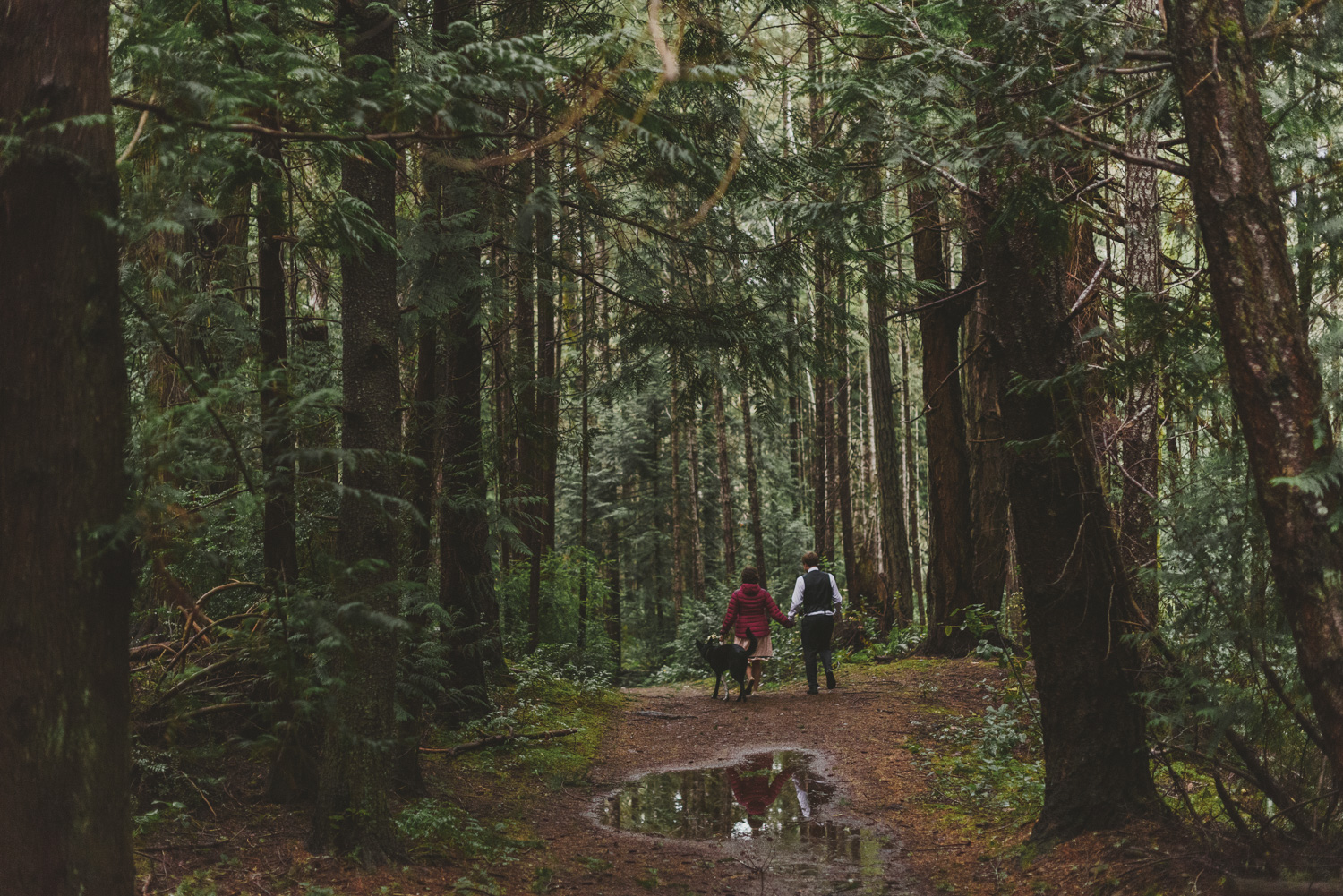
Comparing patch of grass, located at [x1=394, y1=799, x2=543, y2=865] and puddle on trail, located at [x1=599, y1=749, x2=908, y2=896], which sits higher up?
patch of grass, located at [x1=394, y1=799, x2=543, y2=865]

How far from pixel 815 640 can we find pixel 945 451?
3.70 metres

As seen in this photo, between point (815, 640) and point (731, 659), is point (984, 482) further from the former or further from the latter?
point (731, 659)

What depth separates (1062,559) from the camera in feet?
20.0

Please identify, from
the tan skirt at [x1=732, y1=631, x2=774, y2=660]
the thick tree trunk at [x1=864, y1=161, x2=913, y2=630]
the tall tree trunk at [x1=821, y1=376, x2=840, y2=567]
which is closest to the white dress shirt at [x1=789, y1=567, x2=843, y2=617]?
the tan skirt at [x1=732, y1=631, x2=774, y2=660]

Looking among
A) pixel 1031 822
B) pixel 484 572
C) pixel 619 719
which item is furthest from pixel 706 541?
pixel 1031 822

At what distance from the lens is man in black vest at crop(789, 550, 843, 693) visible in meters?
13.7

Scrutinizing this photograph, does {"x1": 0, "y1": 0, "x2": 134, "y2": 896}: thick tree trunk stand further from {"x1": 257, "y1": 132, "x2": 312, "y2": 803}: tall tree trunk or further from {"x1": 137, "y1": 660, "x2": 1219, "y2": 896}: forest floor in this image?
{"x1": 137, "y1": 660, "x2": 1219, "y2": 896}: forest floor

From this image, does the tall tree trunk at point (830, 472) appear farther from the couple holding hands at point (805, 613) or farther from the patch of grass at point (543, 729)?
the patch of grass at point (543, 729)

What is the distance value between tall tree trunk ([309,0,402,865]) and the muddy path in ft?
4.81

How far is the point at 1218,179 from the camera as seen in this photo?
4137 millimetres

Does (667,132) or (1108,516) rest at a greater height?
(667,132)

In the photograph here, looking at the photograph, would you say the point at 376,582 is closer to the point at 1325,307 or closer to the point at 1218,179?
the point at 1218,179

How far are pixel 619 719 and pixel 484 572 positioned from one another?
4215 millimetres

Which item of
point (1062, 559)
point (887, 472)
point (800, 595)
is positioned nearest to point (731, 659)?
point (800, 595)
